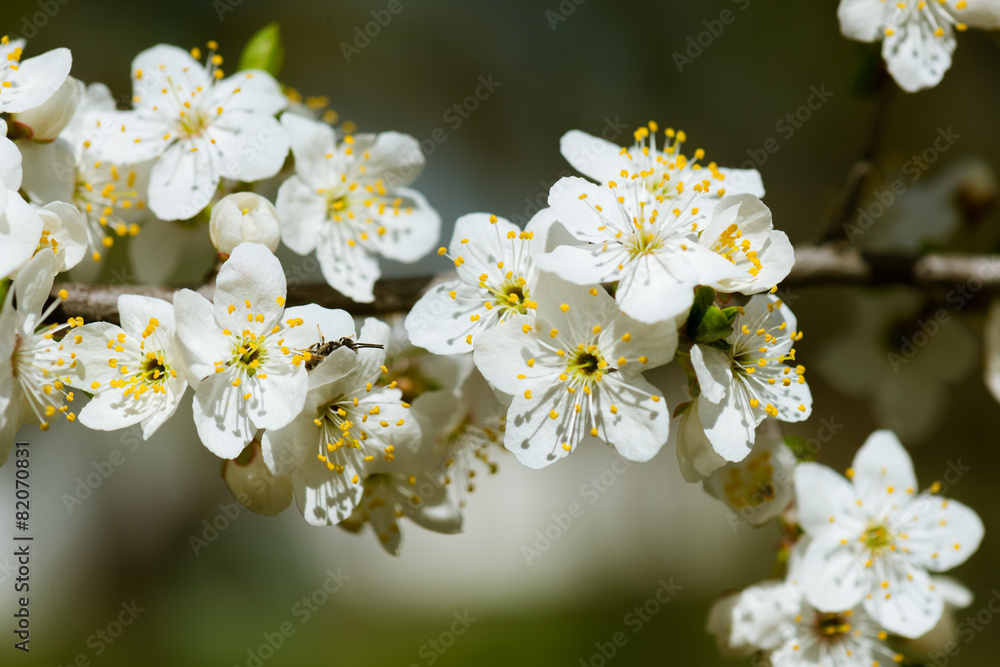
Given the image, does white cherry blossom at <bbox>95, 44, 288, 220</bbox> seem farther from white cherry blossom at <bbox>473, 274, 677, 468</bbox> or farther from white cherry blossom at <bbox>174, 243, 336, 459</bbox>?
white cherry blossom at <bbox>473, 274, 677, 468</bbox>

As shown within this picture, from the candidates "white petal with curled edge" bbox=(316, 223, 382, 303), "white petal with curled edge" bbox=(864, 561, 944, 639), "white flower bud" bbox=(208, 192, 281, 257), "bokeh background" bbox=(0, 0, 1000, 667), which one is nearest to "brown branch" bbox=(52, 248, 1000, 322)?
"white petal with curled edge" bbox=(316, 223, 382, 303)

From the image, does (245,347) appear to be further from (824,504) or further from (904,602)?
(904,602)

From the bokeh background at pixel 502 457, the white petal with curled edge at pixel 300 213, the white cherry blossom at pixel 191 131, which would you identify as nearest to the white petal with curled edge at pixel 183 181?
the white cherry blossom at pixel 191 131

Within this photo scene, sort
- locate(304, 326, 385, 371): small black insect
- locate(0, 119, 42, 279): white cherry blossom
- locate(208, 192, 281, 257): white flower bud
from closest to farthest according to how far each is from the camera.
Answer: locate(0, 119, 42, 279): white cherry blossom → locate(304, 326, 385, 371): small black insect → locate(208, 192, 281, 257): white flower bud

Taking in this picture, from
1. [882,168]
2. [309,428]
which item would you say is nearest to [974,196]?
[882,168]

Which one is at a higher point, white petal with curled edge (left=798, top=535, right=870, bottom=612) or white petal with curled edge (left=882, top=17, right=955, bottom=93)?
white petal with curled edge (left=882, top=17, right=955, bottom=93)

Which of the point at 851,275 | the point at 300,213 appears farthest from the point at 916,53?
the point at 300,213
